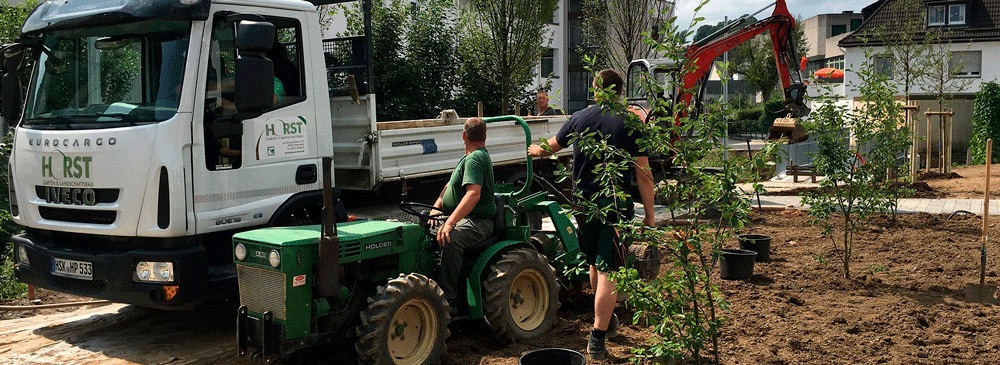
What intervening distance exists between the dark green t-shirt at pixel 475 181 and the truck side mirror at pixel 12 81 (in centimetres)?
342

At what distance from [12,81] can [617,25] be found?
18.0 m

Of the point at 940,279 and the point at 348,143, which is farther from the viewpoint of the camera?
the point at 940,279

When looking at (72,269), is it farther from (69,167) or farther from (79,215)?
(69,167)

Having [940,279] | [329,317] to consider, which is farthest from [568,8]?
[329,317]

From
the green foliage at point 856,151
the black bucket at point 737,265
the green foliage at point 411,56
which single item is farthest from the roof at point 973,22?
the black bucket at point 737,265

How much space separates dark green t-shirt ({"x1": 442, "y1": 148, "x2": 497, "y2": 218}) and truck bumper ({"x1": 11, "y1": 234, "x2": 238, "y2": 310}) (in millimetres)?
1625

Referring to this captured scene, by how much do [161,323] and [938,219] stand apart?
10.5 m

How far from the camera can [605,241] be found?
5945 millimetres

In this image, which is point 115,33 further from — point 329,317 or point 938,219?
point 938,219

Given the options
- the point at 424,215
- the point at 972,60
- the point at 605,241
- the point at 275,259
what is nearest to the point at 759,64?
the point at 972,60

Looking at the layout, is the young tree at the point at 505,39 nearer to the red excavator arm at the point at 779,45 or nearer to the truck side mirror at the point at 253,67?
the red excavator arm at the point at 779,45

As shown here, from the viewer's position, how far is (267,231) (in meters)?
5.81

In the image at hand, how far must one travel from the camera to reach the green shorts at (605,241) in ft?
19.1

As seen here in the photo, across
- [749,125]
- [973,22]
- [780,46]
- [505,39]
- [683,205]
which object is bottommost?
[749,125]
